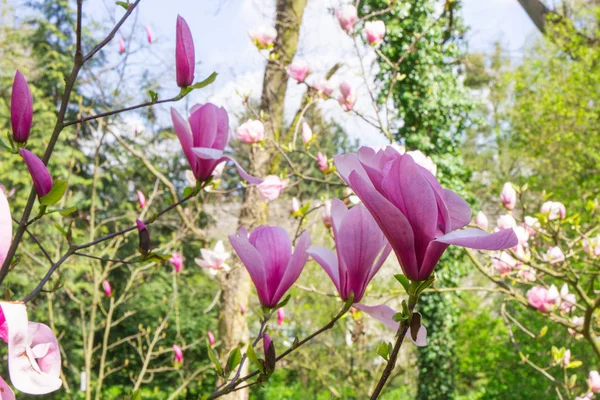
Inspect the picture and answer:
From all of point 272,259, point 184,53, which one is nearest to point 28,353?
point 272,259

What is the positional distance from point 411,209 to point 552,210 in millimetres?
2133

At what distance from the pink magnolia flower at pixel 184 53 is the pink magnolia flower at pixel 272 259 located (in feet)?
0.75

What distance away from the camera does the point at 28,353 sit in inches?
14.6

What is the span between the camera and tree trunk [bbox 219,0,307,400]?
14.9 feet

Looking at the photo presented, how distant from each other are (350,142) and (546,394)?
7006 mm

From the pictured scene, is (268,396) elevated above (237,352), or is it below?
above

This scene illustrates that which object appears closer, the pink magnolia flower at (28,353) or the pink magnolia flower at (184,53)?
the pink magnolia flower at (28,353)

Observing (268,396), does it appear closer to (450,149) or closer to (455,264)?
(455,264)

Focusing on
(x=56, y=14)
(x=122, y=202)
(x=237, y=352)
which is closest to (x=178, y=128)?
(x=237, y=352)

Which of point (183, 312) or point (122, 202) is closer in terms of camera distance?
point (183, 312)

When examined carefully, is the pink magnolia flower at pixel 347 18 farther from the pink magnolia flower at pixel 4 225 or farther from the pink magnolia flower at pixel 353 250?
the pink magnolia flower at pixel 4 225

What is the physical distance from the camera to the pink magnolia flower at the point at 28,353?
35 cm

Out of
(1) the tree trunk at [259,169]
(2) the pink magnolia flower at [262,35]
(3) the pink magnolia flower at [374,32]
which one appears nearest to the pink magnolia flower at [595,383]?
(3) the pink magnolia flower at [374,32]

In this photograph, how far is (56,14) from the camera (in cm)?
895
